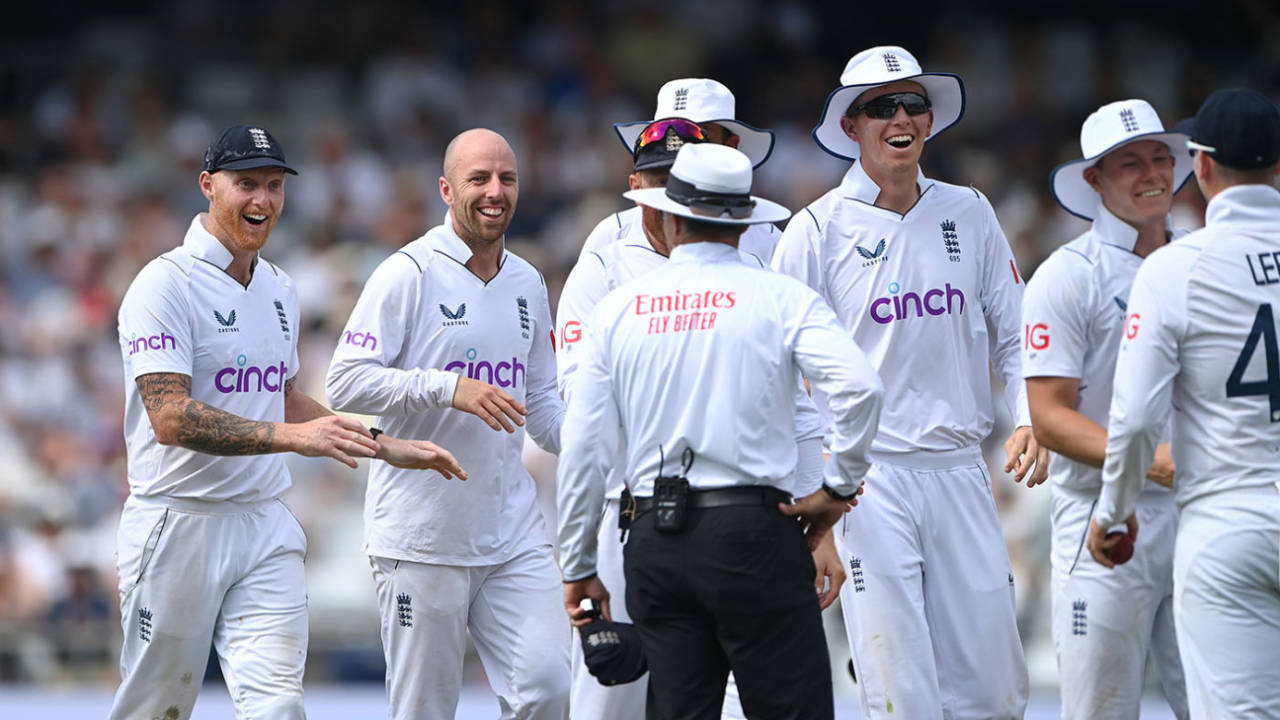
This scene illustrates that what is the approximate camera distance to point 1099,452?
6.18m

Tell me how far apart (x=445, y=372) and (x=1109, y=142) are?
2810 mm

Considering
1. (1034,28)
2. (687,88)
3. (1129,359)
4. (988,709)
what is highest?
(1034,28)

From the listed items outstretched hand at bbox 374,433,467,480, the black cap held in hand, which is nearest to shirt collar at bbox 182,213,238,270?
outstretched hand at bbox 374,433,467,480

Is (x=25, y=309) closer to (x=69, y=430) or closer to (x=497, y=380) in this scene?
(x=69, y=430)

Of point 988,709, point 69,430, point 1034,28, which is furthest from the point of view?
point 1034,28

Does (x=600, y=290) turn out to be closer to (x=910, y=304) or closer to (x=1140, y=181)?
(x=910, y=304)

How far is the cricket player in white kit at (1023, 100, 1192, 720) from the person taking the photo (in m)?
6.35

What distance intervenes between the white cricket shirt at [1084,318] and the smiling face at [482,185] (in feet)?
7.39

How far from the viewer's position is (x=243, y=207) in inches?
278

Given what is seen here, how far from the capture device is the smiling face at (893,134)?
6.93 meters

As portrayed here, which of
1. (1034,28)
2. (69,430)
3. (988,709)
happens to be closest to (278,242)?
(69,430)

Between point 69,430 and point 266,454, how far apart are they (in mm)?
7686

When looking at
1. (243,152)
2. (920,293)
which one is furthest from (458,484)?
(920,293)

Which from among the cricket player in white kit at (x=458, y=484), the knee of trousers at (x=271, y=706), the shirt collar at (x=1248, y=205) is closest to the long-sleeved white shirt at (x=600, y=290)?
the cricket player in white kit at (x=458, y=484)
